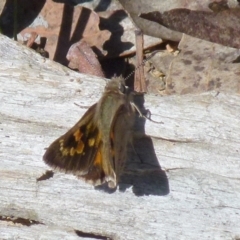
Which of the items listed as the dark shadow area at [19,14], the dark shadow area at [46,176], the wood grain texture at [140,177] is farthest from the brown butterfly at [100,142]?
the dark shadow area at [19,14]

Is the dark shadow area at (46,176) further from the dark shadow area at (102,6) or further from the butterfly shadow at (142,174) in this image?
the dark shadow area at (102,6)

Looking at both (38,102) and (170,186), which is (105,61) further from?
(170,186)

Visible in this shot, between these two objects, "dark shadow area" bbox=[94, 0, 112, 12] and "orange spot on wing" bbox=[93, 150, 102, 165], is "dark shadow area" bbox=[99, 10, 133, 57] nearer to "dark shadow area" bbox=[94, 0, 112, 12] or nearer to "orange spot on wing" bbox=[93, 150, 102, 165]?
"dark shadow area" bbox=[94, 0, 112, 12]

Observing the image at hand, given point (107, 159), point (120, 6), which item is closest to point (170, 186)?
point (107, 159)

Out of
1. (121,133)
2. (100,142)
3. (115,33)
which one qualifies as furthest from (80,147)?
(115,33)

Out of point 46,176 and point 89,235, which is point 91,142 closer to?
point 46,176

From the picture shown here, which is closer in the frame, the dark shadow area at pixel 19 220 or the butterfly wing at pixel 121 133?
the butterfly wing at pixel 121 133
